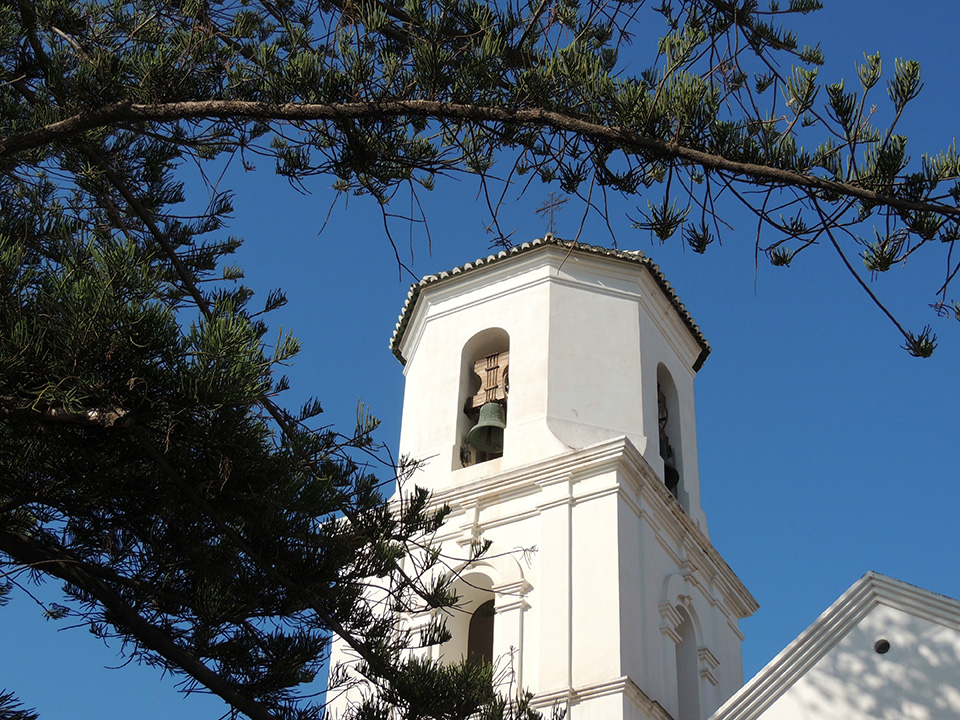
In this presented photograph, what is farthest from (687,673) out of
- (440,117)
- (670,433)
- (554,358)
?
(440,117)

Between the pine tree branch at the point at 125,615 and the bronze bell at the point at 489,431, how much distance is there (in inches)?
301

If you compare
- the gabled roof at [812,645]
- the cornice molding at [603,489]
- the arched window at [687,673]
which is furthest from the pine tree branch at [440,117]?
the arched window at [687,673]

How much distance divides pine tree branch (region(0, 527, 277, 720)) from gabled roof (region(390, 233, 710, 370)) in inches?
343

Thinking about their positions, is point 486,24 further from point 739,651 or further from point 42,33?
point 739,651

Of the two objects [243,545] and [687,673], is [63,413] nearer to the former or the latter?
[243,545]

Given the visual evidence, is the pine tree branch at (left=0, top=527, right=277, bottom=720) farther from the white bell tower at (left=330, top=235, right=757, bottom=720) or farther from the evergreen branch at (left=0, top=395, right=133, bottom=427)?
the white bell tower at (left=330, top=235, right=757, bottom=720)

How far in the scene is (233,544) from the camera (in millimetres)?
5625

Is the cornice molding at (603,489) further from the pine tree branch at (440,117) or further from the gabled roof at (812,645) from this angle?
the pine tree branch at (440,117)

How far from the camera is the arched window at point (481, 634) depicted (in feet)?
40.5

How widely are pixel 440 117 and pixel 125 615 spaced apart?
263 cm

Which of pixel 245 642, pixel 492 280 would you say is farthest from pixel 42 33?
pixel 492 280

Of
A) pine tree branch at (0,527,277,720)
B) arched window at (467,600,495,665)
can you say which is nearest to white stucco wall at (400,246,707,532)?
arched window at (467,600,495,665)

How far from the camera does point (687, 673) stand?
1253 cm

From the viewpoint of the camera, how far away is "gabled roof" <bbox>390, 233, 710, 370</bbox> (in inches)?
560
